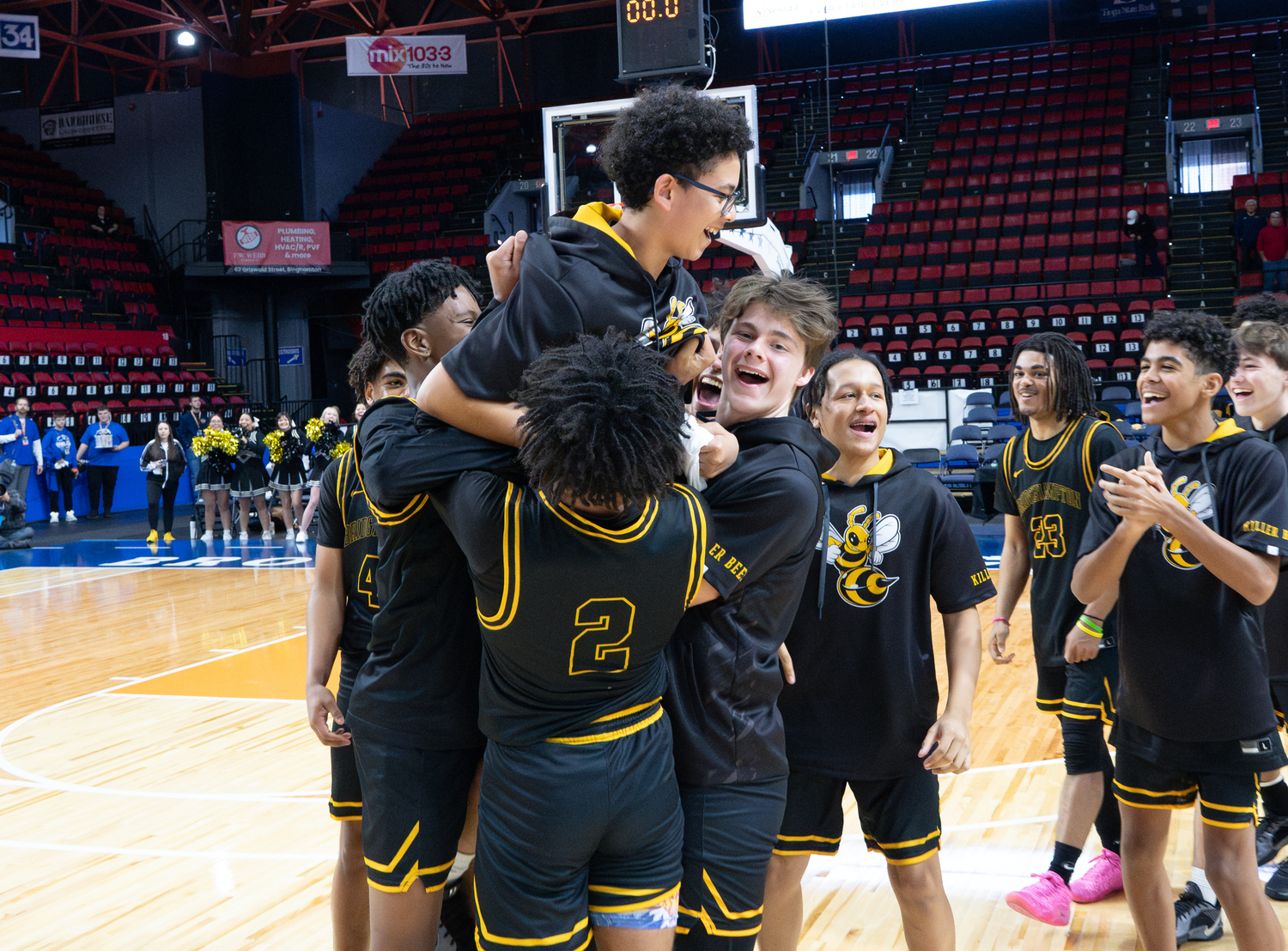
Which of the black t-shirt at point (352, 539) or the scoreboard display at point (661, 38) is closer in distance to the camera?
the black t-shirt at point (352, 539)

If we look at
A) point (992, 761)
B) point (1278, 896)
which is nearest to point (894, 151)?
point (992, 761)

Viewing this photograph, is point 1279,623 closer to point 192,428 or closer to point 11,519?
point 11,519

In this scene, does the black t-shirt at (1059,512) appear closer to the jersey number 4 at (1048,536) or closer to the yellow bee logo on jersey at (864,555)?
the jersey number 4 at (1048,536)

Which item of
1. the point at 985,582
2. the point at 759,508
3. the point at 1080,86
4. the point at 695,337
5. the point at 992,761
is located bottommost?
the point at 992,761

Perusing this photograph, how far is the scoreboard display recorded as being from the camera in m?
6.77

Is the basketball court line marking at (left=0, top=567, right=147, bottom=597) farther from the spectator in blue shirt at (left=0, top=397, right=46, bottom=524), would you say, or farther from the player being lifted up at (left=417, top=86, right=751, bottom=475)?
the player being lifted up at (left=417, top=86, right=751, bottom=475)

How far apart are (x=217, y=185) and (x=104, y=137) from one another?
135 inches

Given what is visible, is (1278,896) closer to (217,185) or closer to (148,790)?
(148,790)

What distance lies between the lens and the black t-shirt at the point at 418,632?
1.74 meters

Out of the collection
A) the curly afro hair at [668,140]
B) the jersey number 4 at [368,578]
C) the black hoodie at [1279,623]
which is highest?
the curly afro hair at [668,140]

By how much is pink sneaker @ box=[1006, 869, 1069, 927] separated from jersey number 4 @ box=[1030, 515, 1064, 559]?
0.89m

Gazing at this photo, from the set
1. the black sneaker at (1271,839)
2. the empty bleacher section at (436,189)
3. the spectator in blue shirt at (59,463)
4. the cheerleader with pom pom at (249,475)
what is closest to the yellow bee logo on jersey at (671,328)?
the black sneaker at (1271,839)

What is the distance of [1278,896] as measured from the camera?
2.95 metres

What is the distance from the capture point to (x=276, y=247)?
17.7 meters
